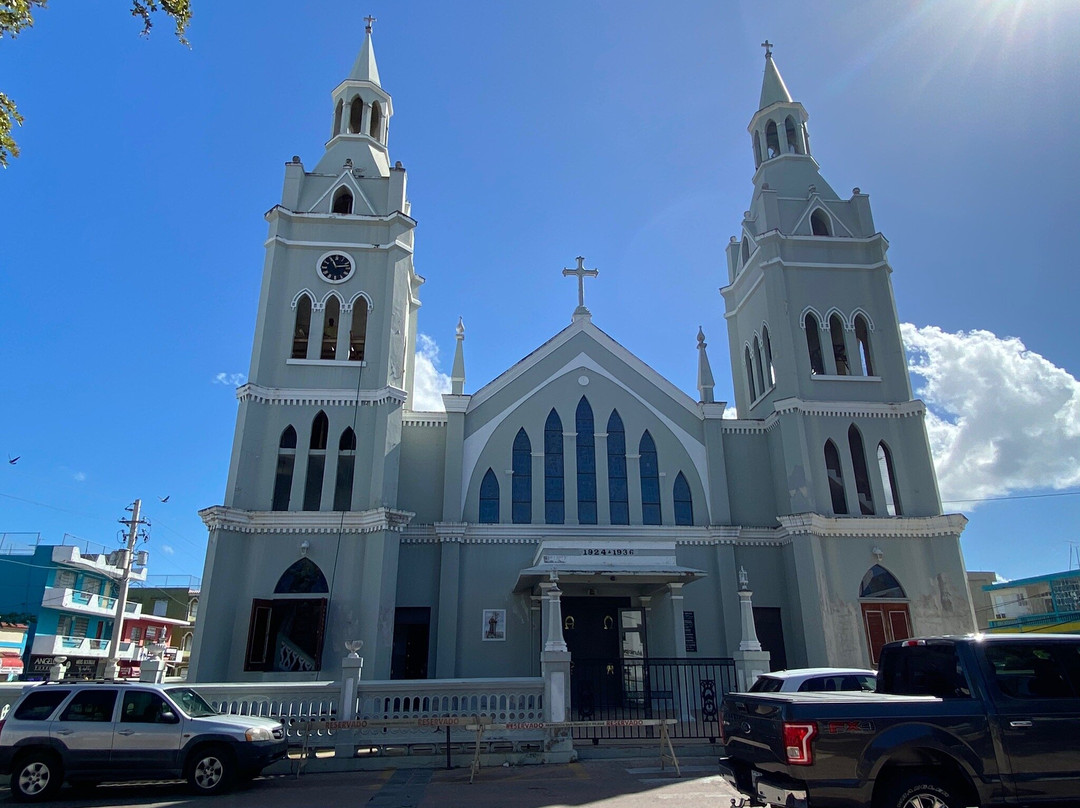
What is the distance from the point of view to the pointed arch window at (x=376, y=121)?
27.3m

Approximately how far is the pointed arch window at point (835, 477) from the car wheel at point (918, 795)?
17252 mm

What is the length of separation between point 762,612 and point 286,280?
1775 cm

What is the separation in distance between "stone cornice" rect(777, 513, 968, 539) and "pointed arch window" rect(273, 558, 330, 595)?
13.2 m

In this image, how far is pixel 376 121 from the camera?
27.5 m

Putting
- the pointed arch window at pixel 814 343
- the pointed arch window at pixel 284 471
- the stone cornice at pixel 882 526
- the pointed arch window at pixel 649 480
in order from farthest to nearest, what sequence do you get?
1. the pointed arch window at pixel 814 343
2. the pointed arch window at pixel 649 480
3. the stone cornice at pixel 882 526
4. the pointed arch window at pixel 284 471

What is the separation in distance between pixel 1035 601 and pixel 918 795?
45198 mm

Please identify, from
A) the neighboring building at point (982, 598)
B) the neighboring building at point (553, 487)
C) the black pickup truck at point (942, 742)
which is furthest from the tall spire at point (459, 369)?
the neighboring building at point (982, 598)

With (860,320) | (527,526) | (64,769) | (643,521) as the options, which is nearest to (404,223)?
(527,526)

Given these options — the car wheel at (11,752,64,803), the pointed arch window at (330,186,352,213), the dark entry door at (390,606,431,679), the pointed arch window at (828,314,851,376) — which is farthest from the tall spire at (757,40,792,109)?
the car wheel at (11,752,64,803)

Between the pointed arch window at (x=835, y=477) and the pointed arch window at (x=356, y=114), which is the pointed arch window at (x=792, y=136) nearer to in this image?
the pointed arch window at (x=835, y=477)

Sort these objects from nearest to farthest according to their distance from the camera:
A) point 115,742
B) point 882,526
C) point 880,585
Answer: point 115,742
point 880,585
point 882,526

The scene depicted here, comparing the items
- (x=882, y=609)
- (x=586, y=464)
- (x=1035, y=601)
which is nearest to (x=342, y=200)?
(x=586, y=464)

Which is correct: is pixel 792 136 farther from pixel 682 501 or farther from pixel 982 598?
pixel 982 598

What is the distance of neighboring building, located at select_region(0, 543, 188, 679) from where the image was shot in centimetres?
4188
